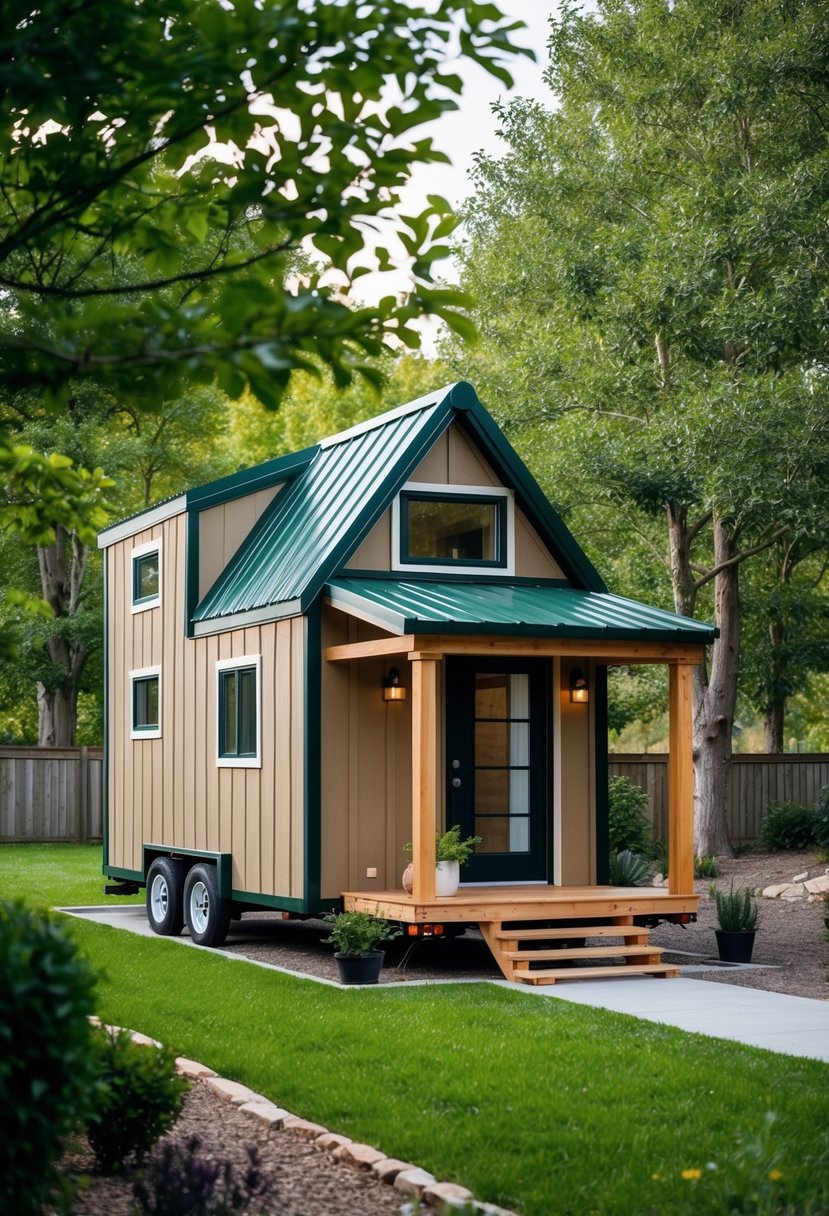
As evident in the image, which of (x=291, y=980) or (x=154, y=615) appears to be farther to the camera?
(x=154, y=615)

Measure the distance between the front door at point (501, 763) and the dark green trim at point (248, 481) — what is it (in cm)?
310

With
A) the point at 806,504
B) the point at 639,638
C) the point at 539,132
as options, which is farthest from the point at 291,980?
the point at 539,132

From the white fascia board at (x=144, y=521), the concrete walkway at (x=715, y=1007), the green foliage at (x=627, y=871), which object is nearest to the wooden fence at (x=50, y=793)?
the white fascia board at (x=144, y=521)

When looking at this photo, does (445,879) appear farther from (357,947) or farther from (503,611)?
(503,611)

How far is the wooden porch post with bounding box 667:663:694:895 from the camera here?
40.9ft

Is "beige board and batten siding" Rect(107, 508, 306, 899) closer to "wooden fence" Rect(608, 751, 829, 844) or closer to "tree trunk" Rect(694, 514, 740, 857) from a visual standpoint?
"tree trunk" Rect(694, 514, 740, 857)

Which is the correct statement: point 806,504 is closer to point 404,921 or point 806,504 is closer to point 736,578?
point 736,578

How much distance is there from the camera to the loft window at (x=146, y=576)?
15688mm

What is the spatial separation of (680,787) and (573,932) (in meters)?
1.72

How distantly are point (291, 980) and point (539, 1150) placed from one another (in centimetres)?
499

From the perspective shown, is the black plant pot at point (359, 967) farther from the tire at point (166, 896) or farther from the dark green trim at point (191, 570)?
the dark green trim at point (191, 570)

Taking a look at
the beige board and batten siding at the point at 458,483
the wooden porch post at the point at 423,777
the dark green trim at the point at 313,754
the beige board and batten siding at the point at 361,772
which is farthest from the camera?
the beige board and batten siding at the point at 458,483

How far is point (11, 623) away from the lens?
5.51 metres

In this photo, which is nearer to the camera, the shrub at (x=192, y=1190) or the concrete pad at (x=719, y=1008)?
the shrub at (x=192, y=1190)
